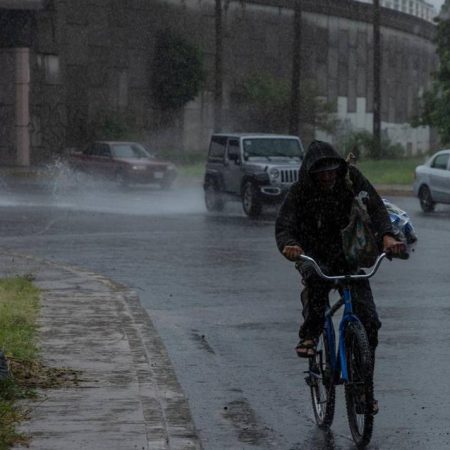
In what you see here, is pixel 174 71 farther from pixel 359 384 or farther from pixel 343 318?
pixel 359 384

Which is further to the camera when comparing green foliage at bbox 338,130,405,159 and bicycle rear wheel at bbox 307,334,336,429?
green foliage at bbox 338,130,405,159

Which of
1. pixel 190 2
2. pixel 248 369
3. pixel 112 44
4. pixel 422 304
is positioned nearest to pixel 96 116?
pixel 112 44

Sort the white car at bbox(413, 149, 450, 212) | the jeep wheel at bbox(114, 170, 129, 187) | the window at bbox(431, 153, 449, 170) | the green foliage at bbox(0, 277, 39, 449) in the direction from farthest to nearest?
the jeep wheel at bbox(114, 170, 129, 187) < the window at bbox(431, 153, 449, 170) < the white car at bbox(413, 149, 450, 212) < the green foliage at bbox(0, 277, 39, 449)

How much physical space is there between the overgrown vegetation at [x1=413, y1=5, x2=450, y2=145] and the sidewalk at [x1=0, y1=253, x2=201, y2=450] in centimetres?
3864

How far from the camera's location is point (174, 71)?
64375mm

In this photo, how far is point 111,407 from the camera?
29.7ft

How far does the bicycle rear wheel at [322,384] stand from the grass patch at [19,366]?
1.76 meters

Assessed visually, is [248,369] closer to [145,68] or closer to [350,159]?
[350,159]

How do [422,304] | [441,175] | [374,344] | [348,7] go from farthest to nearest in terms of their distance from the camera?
[348,7] < [441,175] < [422,304] < [374,344]

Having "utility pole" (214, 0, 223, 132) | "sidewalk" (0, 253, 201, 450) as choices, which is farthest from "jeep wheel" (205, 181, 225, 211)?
"utility pole" (214, 0, 223, 132)

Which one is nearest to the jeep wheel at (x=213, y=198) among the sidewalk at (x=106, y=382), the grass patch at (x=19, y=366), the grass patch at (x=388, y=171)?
the grass patch at (x=388, y=171)

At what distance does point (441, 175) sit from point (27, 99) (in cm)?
2941

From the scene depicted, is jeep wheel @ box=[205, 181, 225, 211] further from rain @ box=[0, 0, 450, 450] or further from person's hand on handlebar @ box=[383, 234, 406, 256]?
person's hand on handlebar @ box=[383, 234, 406, 256]

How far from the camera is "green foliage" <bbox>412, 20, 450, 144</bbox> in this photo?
2096 inches
